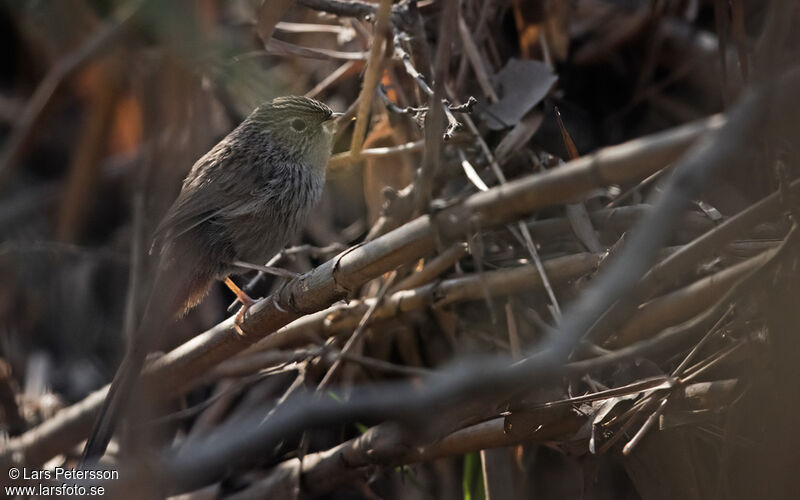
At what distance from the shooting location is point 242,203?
4.04m

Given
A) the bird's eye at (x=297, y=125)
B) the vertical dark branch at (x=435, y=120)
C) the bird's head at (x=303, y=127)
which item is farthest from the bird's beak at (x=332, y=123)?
the vertical dark branch at (x=435, y=120)

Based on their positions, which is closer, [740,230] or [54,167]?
[740,230]

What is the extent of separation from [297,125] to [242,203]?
57 centimetres

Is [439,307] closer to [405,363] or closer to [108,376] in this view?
[405,363]

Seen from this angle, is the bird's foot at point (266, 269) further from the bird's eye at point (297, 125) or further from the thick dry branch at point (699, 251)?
the thick dry branch at point (699, 251)

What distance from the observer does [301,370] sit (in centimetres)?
411

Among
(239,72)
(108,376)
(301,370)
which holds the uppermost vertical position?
(239,72)

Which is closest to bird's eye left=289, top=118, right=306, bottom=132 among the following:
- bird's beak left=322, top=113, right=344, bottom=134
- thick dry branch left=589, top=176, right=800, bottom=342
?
bird's beak left=322, top=113, right=344, bottom=134

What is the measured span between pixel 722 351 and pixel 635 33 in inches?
103

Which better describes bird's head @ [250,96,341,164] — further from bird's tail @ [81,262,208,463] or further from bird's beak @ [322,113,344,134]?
bird's tail @ [81,262,208,463]

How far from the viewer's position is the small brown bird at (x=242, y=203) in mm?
3896

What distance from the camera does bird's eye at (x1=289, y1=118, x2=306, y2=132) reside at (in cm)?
429

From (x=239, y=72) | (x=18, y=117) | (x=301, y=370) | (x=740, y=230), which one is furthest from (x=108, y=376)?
(x=740, y=230)

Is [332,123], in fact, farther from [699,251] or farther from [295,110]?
[699,251]
